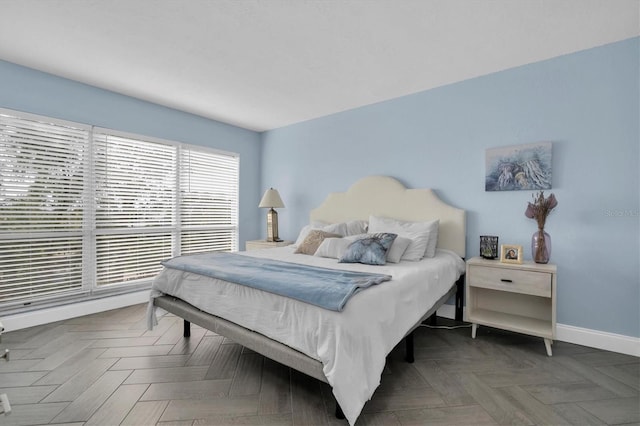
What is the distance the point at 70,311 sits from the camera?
10.2 feet

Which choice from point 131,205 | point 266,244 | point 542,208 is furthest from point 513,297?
point 131,205

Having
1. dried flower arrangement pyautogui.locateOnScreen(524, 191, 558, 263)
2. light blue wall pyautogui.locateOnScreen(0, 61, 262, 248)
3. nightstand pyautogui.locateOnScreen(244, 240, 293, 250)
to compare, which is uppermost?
light blue wall pyautogui.locateOnScreen(0, 61, 262, 248)

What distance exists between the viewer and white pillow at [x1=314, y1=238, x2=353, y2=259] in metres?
2.82

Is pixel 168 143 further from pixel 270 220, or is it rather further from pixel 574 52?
pixel 574 52

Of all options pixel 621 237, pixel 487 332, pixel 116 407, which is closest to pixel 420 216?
pixel 487 332

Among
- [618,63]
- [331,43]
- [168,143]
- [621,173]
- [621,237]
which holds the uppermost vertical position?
[331,43]

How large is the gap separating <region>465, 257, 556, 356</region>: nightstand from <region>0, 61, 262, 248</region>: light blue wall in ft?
11.3

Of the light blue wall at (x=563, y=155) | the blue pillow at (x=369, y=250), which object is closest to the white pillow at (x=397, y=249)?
the blue pillow at (x=369, y=250)

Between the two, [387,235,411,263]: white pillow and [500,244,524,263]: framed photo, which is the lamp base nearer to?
[387,235,411,263]: white pillow

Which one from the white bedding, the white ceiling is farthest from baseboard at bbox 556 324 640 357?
the white ceiling

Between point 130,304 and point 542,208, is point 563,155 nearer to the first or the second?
point 542,208

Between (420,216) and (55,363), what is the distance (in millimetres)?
3390

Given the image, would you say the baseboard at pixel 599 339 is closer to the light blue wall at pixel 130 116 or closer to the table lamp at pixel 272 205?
the table lamp at pixel 272 205

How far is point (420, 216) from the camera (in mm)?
3258
